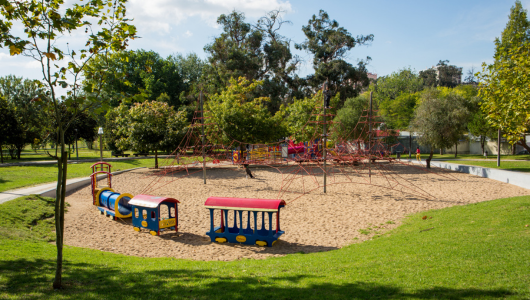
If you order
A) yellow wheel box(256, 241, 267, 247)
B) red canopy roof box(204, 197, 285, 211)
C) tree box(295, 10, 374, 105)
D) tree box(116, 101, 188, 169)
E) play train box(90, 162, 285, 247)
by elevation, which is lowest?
yellow wheel box(256, 241, 267, 247)

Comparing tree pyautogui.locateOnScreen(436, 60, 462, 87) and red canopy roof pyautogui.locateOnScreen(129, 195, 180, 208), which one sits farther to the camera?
tree pyautogui.locateOnScreen(436, 60, 462, 87)

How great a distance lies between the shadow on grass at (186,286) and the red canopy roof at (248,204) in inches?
103

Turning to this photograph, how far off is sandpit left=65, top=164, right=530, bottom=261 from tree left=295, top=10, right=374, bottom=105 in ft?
59.3

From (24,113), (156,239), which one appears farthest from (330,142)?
(24,113)

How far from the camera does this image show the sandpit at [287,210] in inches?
299

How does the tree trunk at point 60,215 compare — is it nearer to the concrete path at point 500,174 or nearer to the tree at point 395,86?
the concrete path at point 500,174

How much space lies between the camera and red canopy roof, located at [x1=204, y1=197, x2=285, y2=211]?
25.2 feet

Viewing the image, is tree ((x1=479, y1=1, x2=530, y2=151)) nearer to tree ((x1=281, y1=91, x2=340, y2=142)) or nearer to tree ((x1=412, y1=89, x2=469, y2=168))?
tree ((x1=412, y1=89, x2=469, y2=168))

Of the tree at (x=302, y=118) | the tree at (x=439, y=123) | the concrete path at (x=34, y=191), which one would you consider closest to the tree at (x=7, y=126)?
the concrete path at (x=34, y=191)

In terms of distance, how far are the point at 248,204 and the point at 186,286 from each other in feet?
12.1

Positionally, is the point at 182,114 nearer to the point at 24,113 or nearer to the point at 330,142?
the point at 330,142

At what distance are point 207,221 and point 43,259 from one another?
4.89 m

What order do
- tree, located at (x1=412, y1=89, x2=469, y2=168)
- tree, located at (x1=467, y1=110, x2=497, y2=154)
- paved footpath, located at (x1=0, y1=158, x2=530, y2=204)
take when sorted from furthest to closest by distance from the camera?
1. tree, located at (x1=467, y1=110, x2=497, y2=154)
2. tree, located at (x1=412, y1=89, x2=469, y2=168)
3. paved footpath, located at (x1=0, y1=158, x2=530, y2=204)

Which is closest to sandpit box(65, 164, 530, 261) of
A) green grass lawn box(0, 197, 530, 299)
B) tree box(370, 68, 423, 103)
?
green grass lawn box(0, 197, 530, 299)
